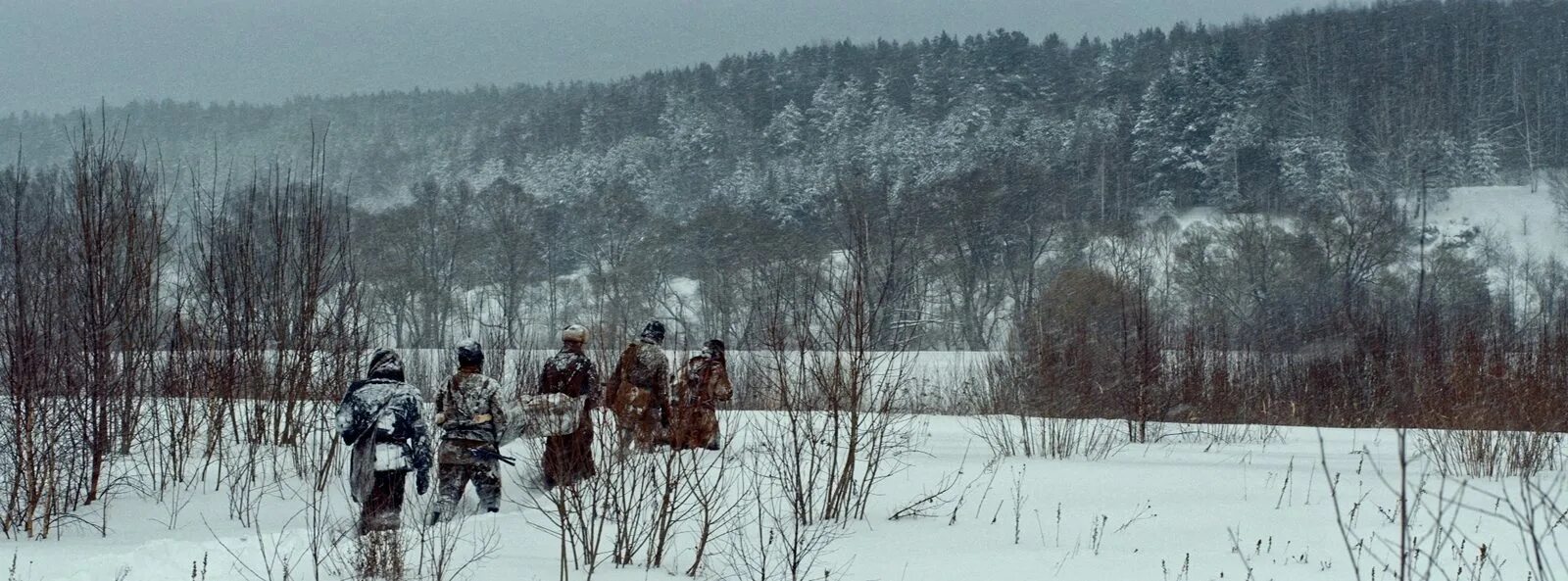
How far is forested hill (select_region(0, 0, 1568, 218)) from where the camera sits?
6316 centimetres

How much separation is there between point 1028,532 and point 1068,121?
70437mm

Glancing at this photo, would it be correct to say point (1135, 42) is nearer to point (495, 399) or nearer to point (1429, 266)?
point (1429, 266)

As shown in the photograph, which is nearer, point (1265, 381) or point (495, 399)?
point (495, 399)

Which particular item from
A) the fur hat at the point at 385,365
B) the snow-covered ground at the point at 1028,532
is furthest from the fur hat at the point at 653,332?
the fur hat at the point at 385,365

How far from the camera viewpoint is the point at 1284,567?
264 inches

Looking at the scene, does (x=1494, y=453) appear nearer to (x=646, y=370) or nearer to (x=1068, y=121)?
(x=646, y=370)

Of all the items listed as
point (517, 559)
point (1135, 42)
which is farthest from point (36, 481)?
point (1135, 42)

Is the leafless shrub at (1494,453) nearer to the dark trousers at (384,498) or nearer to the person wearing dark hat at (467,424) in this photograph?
the person wearing dark hat at (467,424)

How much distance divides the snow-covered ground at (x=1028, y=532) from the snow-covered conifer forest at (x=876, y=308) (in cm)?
6

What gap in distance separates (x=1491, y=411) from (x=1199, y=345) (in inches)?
264

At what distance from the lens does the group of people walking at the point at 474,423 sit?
21.4ft

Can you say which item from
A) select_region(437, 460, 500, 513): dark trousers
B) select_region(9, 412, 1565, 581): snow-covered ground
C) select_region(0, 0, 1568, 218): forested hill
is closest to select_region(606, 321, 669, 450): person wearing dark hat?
select_region(9, 412, 1565, 581): snow-covered ground

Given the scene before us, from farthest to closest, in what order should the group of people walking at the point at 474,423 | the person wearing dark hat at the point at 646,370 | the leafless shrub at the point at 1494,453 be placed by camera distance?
the leafless shrub at the point at 1494,453 → the person wearing dark hat at the point at 646,370 → the group of people walking at the point at 474,423

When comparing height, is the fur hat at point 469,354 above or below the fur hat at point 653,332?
below
